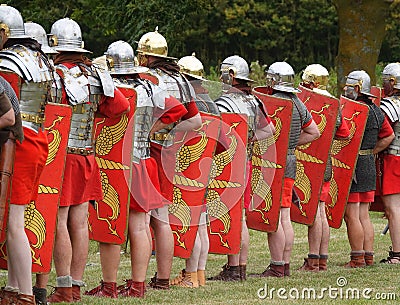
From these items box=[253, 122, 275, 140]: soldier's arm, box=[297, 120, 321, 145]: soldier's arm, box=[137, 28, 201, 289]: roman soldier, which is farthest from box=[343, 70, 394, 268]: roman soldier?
box=[137, 28, 201, 289]: roman soldier

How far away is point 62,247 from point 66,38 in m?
1.40

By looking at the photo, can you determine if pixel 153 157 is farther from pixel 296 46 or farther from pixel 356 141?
pixel 296 46

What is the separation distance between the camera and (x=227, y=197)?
31.7ft

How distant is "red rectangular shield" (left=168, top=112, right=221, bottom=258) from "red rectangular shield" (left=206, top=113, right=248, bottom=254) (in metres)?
0.47

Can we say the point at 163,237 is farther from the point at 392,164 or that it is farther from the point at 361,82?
the point at 392,164

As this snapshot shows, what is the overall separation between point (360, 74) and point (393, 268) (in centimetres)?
190

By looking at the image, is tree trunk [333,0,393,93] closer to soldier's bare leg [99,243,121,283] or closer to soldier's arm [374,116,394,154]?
soldier's arm [374,116,394,154]

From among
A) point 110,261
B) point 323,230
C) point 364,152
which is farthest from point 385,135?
point 110,261

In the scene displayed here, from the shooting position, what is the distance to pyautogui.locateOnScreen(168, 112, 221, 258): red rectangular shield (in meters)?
8.98

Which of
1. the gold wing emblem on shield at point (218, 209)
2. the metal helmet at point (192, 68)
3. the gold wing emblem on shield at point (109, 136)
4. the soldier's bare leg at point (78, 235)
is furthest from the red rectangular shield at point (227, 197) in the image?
the soldier's bare leg at point (78, 235)

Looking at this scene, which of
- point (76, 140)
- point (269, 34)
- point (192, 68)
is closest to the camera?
point (76, 140)

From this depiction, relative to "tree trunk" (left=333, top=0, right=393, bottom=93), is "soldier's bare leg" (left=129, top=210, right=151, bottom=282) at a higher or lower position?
lower

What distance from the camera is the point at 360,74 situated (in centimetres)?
1118

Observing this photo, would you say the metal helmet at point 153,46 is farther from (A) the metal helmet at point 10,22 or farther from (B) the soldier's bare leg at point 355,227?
(B) the soldier's bare leg at point 355,227
